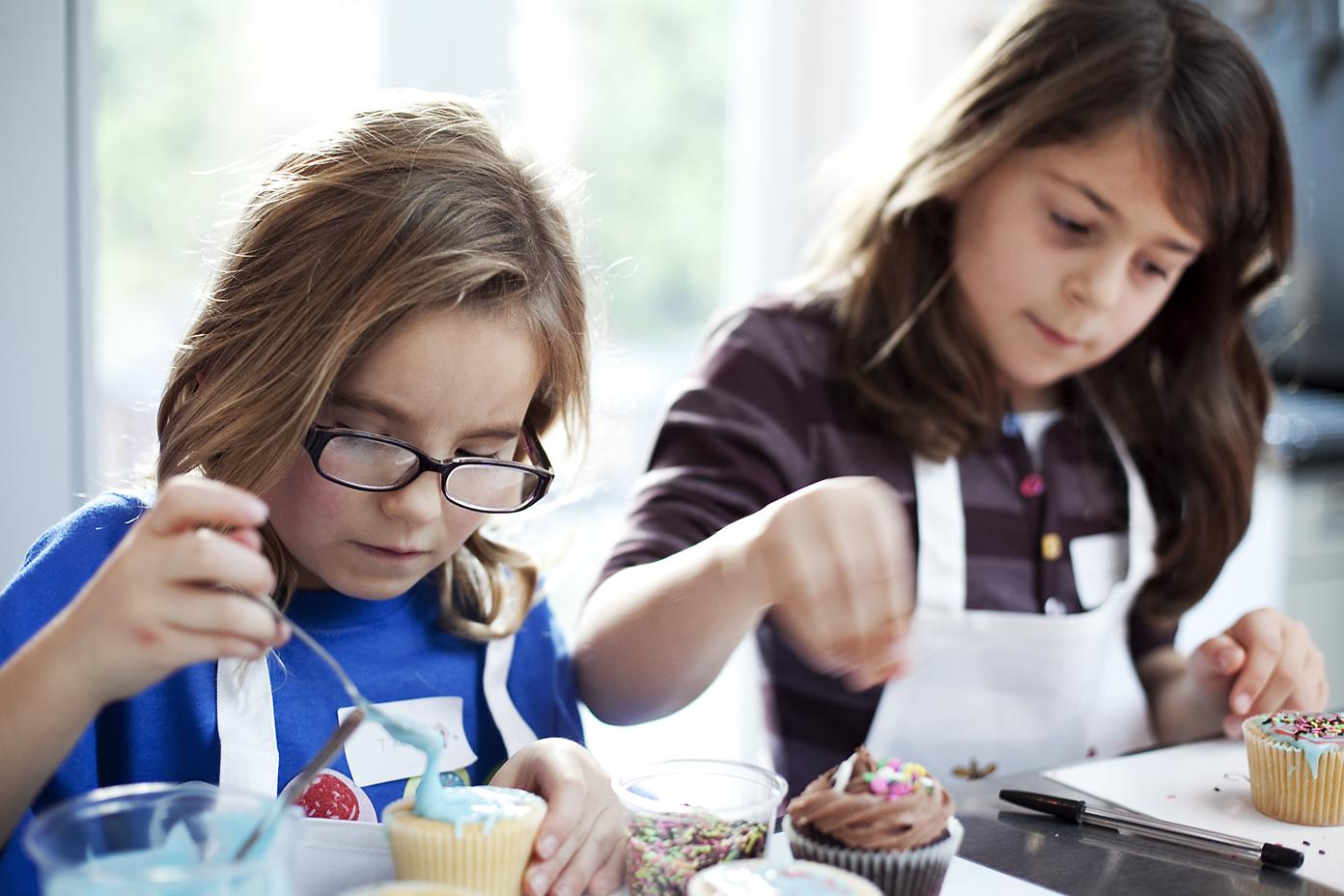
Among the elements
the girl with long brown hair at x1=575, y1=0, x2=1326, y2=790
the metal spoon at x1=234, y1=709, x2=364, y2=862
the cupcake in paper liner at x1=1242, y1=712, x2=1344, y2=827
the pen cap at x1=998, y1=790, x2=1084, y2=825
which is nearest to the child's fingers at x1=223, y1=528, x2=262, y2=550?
the metal spoon at x1=234, y1=709, x2=364, y2=862

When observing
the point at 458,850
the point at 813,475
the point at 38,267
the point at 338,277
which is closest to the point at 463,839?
the point at 458,850

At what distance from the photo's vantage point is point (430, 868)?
804 millimetres

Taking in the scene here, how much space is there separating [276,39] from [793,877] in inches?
66.1

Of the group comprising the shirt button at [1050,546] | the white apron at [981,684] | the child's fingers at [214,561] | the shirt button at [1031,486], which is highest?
the child's fingers at [214,561]

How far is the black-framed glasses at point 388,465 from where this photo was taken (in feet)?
3.31

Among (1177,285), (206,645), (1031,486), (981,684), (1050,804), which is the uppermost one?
(1177,285)

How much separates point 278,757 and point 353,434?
12.4 inches

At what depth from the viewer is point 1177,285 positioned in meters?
1.73

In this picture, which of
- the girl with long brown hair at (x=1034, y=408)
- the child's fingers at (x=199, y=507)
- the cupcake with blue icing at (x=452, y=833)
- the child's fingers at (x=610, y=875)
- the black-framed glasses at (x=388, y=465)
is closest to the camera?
the child's fingers at (x=199, y=507)

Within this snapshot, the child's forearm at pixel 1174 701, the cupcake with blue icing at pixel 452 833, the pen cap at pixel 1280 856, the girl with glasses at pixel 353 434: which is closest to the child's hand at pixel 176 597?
the cupcake with blue icing at pixel 452 833

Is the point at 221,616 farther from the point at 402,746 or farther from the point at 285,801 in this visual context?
the point at 402,746

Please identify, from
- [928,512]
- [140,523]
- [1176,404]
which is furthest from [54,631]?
[1176,404]

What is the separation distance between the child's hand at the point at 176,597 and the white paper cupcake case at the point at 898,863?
1.35 feet

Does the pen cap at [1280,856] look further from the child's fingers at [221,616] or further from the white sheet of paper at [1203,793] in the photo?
the child's fingers at [221,616]
